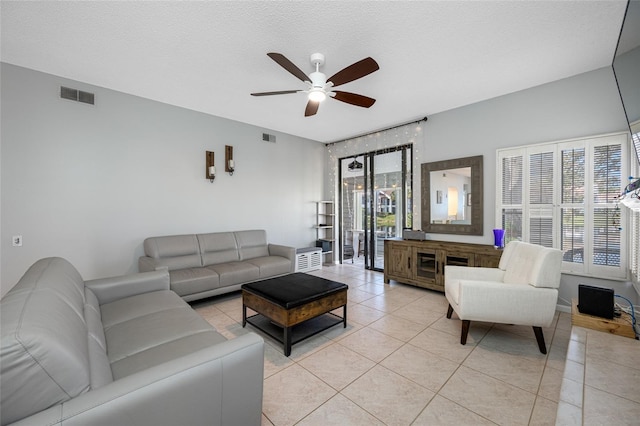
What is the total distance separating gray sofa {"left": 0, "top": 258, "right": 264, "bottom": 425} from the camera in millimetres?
883

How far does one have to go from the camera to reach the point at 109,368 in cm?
137

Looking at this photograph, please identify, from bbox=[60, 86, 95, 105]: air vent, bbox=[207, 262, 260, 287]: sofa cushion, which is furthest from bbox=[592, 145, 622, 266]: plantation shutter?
bbox=[60, 86, 95, 105]: air vent

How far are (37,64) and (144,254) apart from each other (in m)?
2.59

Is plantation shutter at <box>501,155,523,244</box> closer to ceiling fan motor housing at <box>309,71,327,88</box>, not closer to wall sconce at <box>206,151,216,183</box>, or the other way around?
ceiling fan motor housing at <box>309,71,327,88</box>

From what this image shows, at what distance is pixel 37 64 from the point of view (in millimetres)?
2980

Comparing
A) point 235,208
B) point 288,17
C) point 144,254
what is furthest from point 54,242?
point 288,17

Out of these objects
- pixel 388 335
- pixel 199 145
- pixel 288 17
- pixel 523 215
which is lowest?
pixel 388 335

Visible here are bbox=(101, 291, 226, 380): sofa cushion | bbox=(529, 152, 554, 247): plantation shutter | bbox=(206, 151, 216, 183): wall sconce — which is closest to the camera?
bbox=(101, 291, 226, 380): sofa cushion

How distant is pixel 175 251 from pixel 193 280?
29.4 inches

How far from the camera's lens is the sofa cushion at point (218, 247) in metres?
4.14

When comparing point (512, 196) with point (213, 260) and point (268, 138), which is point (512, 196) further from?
point (213, 260)

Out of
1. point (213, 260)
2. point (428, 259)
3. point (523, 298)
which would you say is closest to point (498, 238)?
point (428, 259)

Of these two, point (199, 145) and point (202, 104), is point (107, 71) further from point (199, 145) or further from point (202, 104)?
point (199, 145)

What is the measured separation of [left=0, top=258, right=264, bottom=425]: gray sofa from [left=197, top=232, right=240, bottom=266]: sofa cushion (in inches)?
86.2
